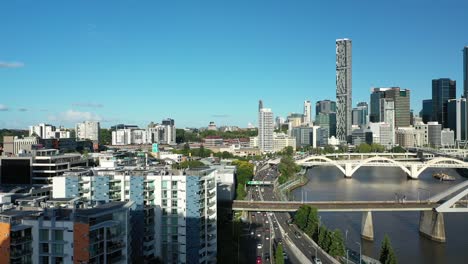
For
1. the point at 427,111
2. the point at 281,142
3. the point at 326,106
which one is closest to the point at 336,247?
the point at 281,142

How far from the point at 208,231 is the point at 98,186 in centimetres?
297

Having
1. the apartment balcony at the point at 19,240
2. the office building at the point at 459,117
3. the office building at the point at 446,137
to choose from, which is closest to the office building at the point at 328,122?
the office building at the point at 446,137

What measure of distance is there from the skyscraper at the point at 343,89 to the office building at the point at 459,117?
17.0 m

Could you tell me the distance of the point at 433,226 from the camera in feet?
59.5

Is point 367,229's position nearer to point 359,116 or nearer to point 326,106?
point 326,106

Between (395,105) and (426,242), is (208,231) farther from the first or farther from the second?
(395,105)

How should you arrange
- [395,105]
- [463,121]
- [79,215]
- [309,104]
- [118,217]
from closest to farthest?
[79,215] → [118,217] → [463,121] → [395,105] → [309,104]

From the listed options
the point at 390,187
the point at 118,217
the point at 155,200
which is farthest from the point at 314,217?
the point at 390,187

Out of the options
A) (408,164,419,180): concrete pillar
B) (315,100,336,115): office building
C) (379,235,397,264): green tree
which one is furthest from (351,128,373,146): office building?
(379,235,397,264): green tree

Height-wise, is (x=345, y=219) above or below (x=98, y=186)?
below

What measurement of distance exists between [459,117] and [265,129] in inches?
1549

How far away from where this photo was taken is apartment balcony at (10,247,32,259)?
27.9ft

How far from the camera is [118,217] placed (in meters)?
9.53

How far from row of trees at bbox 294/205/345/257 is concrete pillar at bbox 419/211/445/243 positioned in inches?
128
